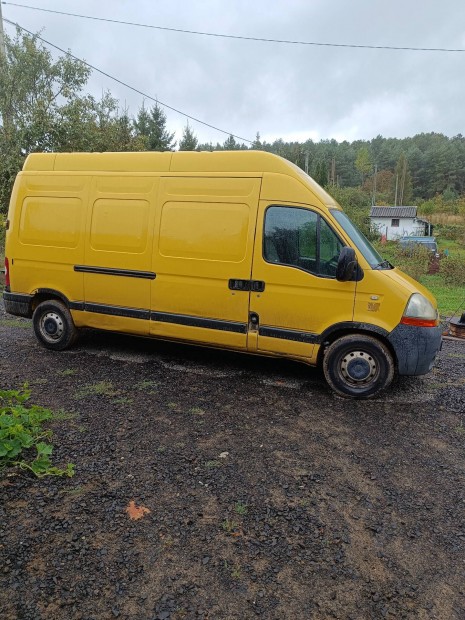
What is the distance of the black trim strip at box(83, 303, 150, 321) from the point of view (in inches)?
211

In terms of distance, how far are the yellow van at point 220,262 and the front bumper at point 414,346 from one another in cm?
1

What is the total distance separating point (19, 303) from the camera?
5969mm

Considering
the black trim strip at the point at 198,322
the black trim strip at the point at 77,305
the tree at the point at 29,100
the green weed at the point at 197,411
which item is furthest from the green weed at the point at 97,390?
the tree at the point at 29,100

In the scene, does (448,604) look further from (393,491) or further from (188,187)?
(188,187)

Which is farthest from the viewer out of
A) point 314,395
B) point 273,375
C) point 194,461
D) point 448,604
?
point 273,375

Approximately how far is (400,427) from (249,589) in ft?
7.99

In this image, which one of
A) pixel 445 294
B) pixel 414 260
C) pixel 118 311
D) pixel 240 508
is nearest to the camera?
pixel 240 508

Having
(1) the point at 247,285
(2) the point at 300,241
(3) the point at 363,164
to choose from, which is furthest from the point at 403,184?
(1) the point at 247,285

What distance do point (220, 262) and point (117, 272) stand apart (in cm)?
141

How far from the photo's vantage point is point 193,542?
2449 mm

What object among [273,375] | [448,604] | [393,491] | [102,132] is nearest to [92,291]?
[273,375]

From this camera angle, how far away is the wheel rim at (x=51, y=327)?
5867 millimetres

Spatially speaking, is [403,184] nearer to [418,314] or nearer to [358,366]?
[418,314]

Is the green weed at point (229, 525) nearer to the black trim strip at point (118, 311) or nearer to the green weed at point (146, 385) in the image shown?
the green weed at point (146, 385)
